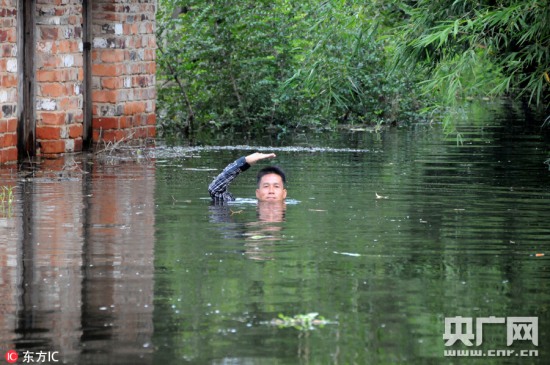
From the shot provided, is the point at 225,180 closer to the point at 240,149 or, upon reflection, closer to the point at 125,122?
the point at 240,149

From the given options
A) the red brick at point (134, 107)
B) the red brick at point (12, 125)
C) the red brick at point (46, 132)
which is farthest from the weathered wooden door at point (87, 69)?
the red brick at point (12, 125)

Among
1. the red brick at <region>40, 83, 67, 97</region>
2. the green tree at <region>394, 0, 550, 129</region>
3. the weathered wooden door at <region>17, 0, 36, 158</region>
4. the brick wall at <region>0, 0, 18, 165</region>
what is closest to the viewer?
the green tree at <region>394, 0, 550, 129</region>

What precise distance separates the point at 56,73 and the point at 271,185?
8.40m

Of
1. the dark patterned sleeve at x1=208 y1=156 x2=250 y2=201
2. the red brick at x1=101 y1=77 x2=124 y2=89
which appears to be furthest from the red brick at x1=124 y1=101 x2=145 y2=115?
the dark patterned sleeve at x1=208 y1=156 x2=250 y2=201

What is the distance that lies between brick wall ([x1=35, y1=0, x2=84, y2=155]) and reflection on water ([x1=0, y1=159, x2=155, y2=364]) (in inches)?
180

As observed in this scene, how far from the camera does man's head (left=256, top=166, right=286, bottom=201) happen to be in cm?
→ 1616

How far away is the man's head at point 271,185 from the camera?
53.0 ft

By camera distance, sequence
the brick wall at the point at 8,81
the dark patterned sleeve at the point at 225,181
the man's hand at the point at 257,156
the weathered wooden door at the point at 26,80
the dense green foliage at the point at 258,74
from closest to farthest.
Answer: the man's hand at the point at 257,156 → the dark patterned sleeve at the point at 225,181 → the brick wall at the point at 8,81 → the weathered wooden door at the point at 26,80 → the dense green foliage at the point at 258,74

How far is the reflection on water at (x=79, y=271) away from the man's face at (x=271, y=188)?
1.26 metres

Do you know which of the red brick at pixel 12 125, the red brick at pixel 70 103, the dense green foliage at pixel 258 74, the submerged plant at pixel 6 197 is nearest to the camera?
the submerged plant at pixel 6 197

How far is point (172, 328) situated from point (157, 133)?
21.5 meters

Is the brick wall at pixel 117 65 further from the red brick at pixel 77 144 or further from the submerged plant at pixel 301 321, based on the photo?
the submerged plant at pixel 301 321

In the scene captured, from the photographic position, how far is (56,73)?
23.5 m

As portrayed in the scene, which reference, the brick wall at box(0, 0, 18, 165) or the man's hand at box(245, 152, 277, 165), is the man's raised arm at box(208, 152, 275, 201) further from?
the brick wall at box(0, 0, 18, 165)
